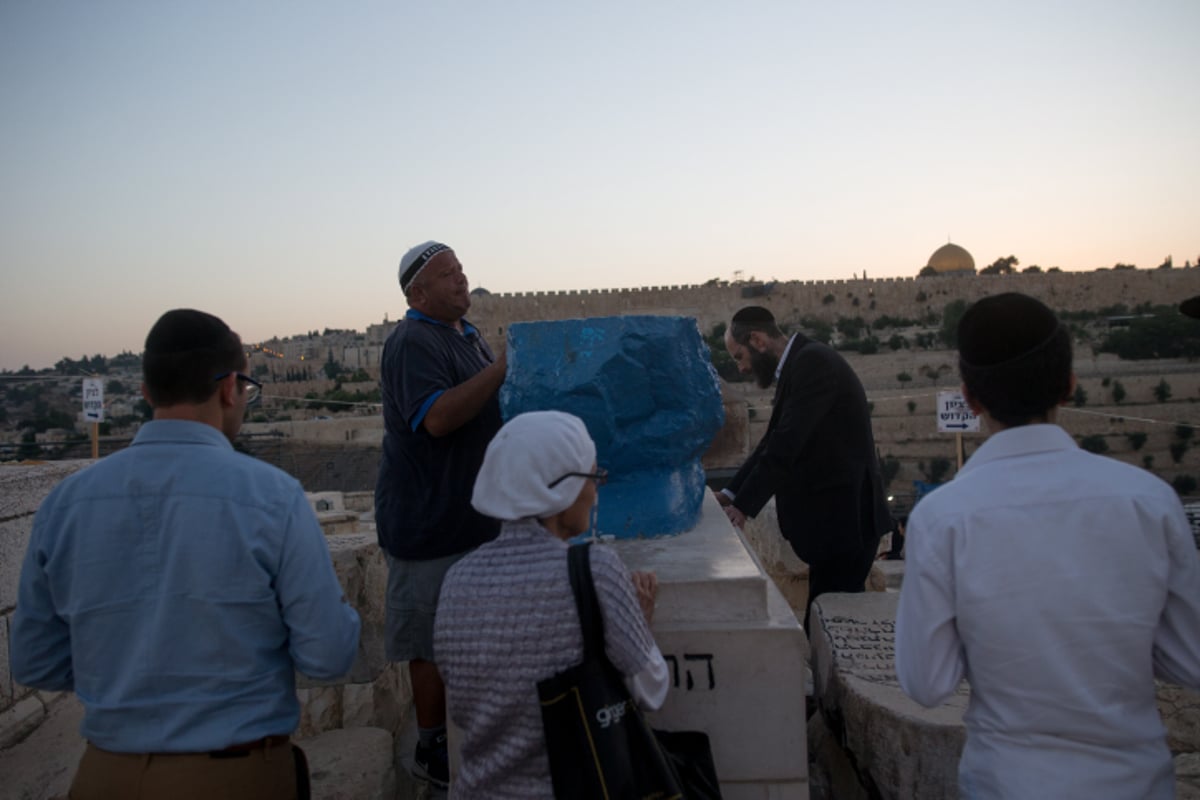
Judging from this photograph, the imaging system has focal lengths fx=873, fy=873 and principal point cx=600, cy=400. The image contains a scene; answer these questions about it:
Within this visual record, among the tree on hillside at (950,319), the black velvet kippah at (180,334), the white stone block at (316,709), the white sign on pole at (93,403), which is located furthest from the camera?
the tree on hillside at (950,319)

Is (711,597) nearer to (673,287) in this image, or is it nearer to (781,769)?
(781,769)

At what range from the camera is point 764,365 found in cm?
338

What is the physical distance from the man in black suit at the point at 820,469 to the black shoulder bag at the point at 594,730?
168cm

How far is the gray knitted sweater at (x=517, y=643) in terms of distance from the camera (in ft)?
4.79

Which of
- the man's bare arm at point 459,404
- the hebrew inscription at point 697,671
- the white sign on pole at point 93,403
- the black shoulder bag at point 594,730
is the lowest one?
the hebrew inscription at point 697,671

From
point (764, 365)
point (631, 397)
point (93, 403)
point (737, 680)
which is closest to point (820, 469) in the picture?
point (764, 365)

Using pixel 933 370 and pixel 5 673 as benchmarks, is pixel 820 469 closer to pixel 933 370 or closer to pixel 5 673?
pixel 5 673

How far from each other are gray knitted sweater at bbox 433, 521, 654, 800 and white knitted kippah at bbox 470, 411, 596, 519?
0.05 m

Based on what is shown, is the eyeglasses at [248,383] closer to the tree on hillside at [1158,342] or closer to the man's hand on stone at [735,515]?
the man's hand on stone at [735,515]

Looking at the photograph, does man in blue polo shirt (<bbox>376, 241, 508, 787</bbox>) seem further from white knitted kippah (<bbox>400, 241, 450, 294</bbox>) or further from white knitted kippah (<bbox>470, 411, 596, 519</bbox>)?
white knitted kippah (<bbox>470, 411, 596, 519</bbox>)

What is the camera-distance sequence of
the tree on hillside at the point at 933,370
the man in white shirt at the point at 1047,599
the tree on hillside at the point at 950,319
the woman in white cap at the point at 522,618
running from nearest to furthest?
the man in white shirt at the point at 1047,599 < the woman in white cap at the point at 522,618 < the tree on hillside at the point at 933,370 < the tree on hillside at the point at 950,319

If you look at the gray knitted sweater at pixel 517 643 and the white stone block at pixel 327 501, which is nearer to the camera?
A: the gray knitted sweater at pixel 517 643

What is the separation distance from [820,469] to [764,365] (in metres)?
0.50

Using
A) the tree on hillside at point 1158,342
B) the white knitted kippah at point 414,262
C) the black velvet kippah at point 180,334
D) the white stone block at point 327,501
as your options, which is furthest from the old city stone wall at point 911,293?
the black velvet kippah at point 180,334
